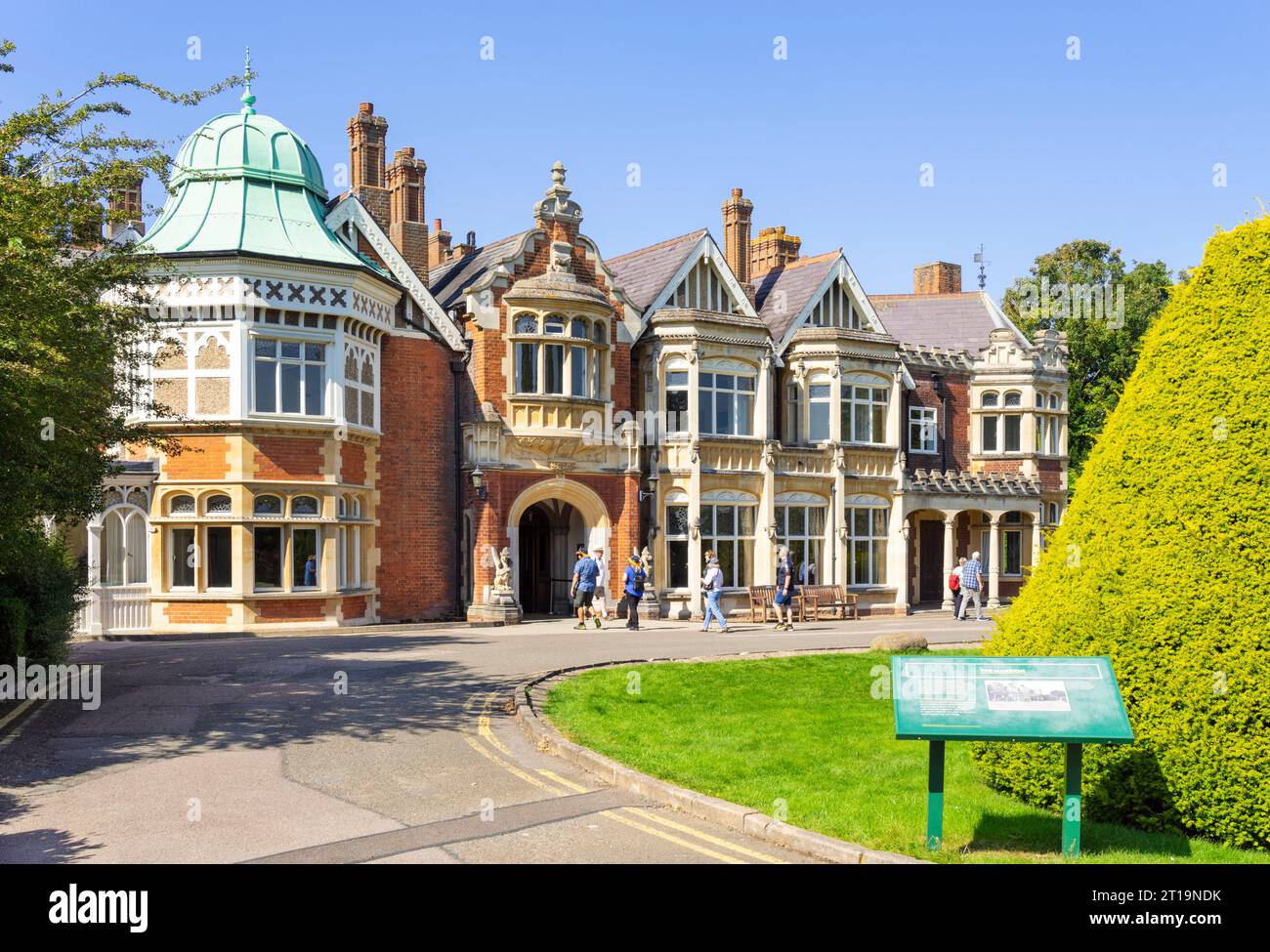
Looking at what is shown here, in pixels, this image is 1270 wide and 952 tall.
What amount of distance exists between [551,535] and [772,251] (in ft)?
44.8

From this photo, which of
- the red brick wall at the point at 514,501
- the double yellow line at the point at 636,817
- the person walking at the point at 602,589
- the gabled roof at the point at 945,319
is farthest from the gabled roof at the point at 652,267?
the double yellow line at the point at 636,817

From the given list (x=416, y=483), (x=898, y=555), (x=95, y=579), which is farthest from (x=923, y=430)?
(x=95, y=579)

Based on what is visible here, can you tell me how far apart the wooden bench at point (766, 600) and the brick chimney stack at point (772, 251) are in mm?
12845

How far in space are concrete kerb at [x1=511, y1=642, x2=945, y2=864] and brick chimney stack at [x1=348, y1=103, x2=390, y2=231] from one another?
1805cm

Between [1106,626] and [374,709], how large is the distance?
8649 mm

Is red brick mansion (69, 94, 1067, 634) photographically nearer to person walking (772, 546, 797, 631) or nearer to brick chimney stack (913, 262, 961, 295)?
person walking (772, 546, 797, 631)

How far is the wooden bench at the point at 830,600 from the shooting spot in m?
29.6

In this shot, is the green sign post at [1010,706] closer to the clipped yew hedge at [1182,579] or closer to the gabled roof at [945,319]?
the clipped yew hedge at [1182,579]

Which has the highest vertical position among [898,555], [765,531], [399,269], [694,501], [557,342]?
[399,269]

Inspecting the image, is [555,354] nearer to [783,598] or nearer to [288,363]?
[288,363]

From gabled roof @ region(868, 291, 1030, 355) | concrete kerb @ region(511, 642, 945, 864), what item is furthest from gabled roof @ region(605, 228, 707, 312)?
concrete kerb @ region(511, 642, 945, 864)

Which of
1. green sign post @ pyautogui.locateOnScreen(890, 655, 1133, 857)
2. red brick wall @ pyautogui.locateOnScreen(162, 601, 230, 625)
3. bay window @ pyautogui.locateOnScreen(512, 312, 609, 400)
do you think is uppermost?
bay window @ pyautogui.locateOnScreen(512, 312, 609, 400)

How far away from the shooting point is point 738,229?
35.2 m

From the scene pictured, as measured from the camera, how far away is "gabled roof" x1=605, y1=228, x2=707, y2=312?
30469mm
